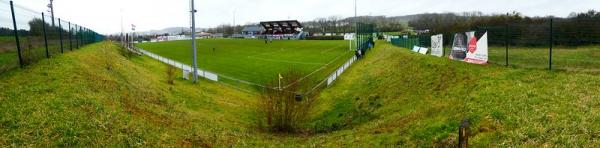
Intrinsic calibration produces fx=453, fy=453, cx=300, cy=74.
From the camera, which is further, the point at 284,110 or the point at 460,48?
the point at 460,48

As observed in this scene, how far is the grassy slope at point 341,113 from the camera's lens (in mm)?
9570

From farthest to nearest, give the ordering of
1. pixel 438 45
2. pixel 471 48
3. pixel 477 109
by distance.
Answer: pixel 438 45
pixel 471 48
pixel 477 109

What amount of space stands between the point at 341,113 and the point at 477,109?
33.6 feet

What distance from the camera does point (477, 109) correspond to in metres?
12.1

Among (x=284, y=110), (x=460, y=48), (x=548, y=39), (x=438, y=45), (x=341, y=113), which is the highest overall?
(x=548, y=39)

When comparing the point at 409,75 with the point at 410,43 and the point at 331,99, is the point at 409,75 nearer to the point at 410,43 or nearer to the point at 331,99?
the point at 331,99

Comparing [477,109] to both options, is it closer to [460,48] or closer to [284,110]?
[284,110]

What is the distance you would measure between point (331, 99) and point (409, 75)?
16.0ft

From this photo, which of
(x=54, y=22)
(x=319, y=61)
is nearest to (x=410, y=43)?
(x=319, y=61)

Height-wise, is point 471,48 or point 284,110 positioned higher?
point 471,48

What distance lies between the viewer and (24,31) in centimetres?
1616

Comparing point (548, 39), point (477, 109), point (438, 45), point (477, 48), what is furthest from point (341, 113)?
point (548, 39)

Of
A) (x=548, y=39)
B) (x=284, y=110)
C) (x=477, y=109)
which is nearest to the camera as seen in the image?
(x=477, y=109)

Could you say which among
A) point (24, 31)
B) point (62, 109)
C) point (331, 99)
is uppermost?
point (24, 31)
